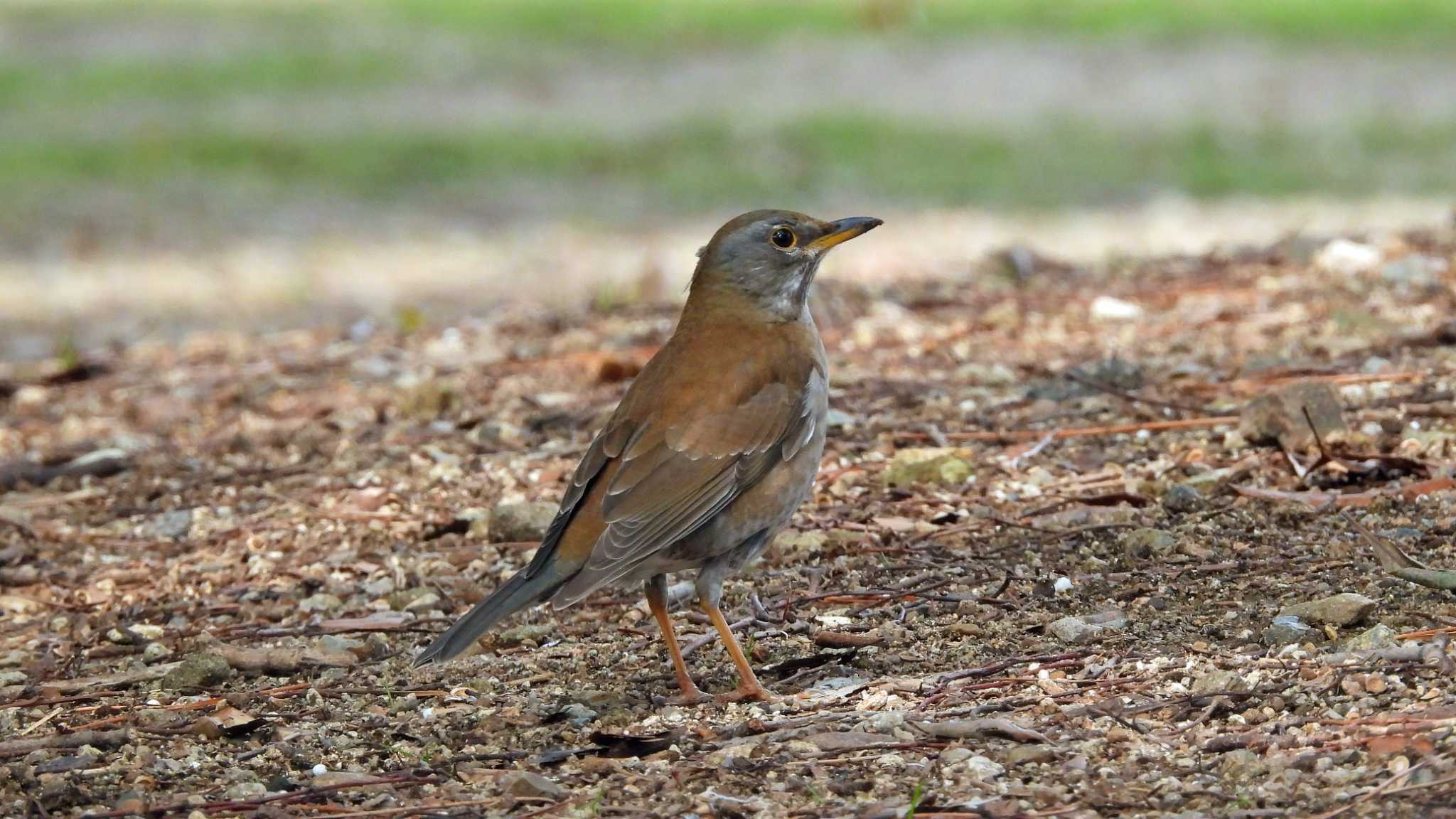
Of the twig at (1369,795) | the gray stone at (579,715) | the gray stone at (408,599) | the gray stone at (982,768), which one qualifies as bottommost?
the gray stone at (408,599)

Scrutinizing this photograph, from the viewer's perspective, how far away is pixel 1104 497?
6.25 meters

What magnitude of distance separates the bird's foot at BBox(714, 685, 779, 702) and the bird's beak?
1.60 metres

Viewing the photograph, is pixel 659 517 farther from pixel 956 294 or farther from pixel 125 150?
pixel 125 150

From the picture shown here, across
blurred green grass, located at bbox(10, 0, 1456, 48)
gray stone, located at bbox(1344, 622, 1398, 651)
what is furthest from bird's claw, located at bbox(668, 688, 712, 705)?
blurred green grass, located at bbox(10, 0, 1456, 48)

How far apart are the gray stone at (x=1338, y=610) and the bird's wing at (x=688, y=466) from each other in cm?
146

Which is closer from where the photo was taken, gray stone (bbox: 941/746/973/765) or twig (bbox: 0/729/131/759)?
gray stone (bbox: 941/746/973/765)

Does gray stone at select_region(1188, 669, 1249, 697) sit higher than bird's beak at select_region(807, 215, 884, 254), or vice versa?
bird's beak at select_region(807, 215, 884, 254)

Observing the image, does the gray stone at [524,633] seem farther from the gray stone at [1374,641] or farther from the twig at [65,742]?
the gray stone at [1374,641]

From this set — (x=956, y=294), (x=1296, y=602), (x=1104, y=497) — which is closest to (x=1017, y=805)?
(x=1296, y=602)

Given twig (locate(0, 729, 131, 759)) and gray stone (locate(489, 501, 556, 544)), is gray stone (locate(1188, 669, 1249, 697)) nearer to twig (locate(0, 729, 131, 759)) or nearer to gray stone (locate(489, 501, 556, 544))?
gray stone (locate(489, 501, 556, 544))

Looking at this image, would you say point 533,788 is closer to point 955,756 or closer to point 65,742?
point 955,756

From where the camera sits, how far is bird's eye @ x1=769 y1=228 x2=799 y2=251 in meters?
6.14

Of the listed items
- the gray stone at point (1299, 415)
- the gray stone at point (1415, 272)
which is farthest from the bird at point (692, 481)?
the gray stone at point (1415, 272)

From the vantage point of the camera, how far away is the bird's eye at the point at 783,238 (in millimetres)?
6141
